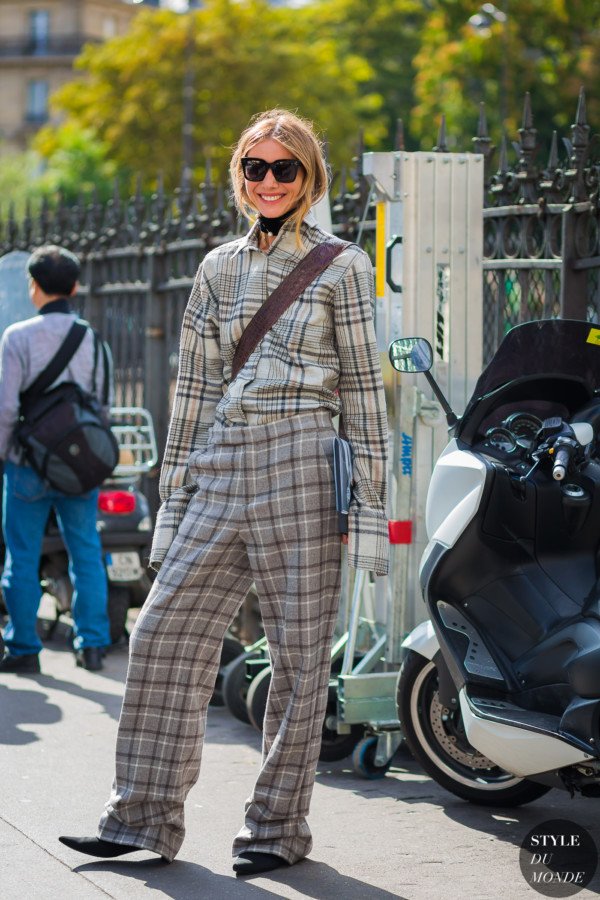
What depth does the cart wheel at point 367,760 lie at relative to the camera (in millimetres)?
5574

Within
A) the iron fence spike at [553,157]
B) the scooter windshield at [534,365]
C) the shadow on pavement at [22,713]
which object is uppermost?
the iron fence spike at [553,157]

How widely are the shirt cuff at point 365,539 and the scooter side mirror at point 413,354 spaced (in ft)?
2.43

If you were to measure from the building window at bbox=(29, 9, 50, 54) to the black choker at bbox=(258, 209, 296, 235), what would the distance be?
7923 centimetres

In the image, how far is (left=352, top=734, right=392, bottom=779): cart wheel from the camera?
5.57 meters

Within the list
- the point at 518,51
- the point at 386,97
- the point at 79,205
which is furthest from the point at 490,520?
the point at 386,97

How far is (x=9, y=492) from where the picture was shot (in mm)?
7504

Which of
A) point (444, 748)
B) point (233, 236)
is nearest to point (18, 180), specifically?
Result: point (233, 236)

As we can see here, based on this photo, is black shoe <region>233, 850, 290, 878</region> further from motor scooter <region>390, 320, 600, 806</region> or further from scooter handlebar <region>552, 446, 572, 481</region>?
scooter handlebar <region>552, 446, 572, 481</region>

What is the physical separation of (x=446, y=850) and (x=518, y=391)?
1404 mm

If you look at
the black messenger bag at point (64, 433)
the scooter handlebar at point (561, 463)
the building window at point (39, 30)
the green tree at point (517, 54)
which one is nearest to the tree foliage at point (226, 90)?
the green tree at point (517, 54)

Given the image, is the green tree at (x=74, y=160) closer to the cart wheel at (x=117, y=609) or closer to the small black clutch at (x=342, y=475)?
the cart wheel at (x=117, y=609)

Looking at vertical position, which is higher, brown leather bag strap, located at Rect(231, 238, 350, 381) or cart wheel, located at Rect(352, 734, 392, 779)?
brown leather bag strap, located at Rect(231, 238, 350, 381)

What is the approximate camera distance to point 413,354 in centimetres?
496

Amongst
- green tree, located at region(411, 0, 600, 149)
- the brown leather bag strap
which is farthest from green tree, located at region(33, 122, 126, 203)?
the brown leather bag strap
